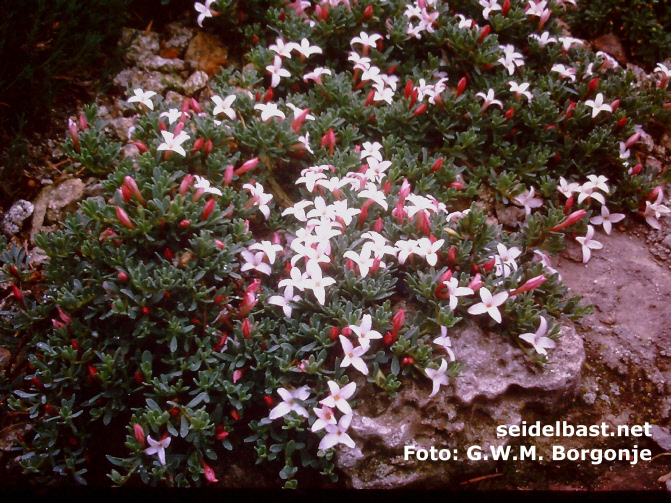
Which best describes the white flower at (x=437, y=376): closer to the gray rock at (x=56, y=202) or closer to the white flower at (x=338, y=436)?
the white flower at (x=338, y=436)

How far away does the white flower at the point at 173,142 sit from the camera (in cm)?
312

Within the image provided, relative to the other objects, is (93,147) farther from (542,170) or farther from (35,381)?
(542,170)

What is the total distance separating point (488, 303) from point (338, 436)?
1.11 meters

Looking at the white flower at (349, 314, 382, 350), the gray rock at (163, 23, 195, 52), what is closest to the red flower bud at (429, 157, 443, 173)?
the white flower at (349, 314, 382, 350)

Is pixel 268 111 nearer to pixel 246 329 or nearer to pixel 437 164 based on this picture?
pixel 437 164

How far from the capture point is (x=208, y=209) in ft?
9.98

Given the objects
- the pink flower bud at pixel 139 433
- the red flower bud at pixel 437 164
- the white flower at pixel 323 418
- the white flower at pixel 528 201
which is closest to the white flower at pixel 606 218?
the white flower at pixel 528 201

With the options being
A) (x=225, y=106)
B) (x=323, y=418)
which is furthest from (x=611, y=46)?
(x=323, y=418)

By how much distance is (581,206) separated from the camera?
3.74 metres

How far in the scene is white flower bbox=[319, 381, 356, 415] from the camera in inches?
99.3

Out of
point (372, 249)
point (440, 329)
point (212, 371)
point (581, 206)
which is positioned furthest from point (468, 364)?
point (581, 206)

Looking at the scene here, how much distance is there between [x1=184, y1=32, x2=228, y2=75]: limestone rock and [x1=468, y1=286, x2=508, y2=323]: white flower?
2922 mm

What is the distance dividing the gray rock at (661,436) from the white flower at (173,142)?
3312mm

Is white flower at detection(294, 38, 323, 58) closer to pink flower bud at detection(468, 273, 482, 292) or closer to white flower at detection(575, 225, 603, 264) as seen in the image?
pink flower bud at detection(468, 273, 482, 292)
